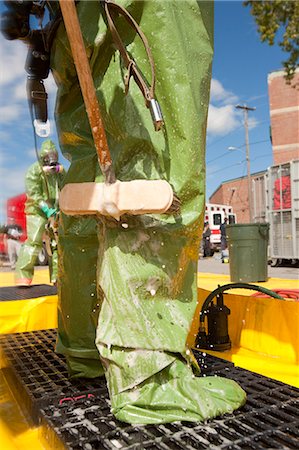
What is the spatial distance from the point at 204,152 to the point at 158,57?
0.24 meters

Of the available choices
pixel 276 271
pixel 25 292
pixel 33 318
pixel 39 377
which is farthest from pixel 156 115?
pixel 276 271

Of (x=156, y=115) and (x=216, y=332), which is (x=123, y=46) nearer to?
(x=156, y=115)

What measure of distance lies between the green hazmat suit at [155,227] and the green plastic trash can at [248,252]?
2.73 m

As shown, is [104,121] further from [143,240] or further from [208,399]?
[208,399]

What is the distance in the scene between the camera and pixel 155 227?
0.98m

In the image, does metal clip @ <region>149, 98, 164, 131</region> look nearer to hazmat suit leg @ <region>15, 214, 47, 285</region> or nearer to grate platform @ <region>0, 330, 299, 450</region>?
grate platform @ <region>0, 330, 299, 450</region>

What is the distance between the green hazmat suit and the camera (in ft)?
3.10

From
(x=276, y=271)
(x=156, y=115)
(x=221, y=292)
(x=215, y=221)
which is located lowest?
(x=276, y=271)

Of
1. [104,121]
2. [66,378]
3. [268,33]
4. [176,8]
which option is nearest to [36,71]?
[104,121]

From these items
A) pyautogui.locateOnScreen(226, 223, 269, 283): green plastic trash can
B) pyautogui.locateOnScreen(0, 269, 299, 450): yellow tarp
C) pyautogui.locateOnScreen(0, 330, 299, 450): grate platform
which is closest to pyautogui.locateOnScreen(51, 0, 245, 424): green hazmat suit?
pyautogui.locateOnScreen(0, 330, 299, 450): grate platform

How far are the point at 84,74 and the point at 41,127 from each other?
26 cm

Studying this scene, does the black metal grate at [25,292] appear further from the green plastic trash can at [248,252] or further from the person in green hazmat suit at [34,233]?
the green plastic trash can at [248,252]

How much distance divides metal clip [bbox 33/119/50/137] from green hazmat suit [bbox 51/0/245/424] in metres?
0.12

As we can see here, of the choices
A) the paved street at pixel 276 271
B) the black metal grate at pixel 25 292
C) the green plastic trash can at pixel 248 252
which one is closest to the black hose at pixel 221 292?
the black metal grate at pixel 25 292
